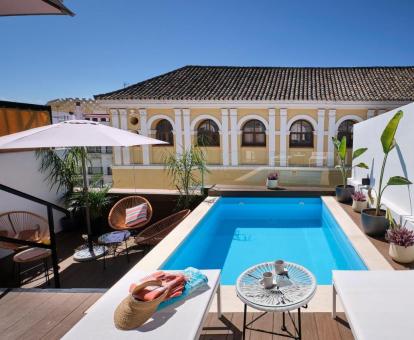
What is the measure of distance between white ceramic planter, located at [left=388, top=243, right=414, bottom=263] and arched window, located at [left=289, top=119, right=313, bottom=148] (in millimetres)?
11777

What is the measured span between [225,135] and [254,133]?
5.32 ft

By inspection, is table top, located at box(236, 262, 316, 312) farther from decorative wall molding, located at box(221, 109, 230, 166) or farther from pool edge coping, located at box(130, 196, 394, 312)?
decorative wall molding, located at box(221, 109, 230, 166)

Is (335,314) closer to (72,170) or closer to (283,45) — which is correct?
(72,170)

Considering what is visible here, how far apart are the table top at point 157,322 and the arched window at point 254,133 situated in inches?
529

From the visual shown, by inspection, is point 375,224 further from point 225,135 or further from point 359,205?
point 225,135

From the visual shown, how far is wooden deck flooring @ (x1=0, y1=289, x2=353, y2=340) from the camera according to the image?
2742 mm

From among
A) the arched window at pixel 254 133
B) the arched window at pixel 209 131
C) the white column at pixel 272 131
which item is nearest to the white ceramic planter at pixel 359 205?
the white column at pixel 272 131

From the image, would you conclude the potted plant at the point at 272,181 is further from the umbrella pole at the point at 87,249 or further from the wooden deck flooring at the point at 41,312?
the wooden deck flooring at the point at 41,312

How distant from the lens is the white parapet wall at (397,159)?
16.7 feet

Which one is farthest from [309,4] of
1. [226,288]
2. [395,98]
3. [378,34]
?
[226,288]

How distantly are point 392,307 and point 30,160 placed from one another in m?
7.71

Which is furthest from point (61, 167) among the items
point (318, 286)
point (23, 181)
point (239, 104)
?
point (239, 104)

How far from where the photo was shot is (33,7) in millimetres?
2613

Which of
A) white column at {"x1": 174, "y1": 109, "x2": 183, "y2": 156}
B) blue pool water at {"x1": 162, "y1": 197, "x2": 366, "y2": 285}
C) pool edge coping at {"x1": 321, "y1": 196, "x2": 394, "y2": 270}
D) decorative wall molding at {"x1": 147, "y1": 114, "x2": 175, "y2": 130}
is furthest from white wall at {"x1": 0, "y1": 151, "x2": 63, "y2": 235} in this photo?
white column at {"x1": 174, "y1": 109, "x2": 183, "y2": 156}
